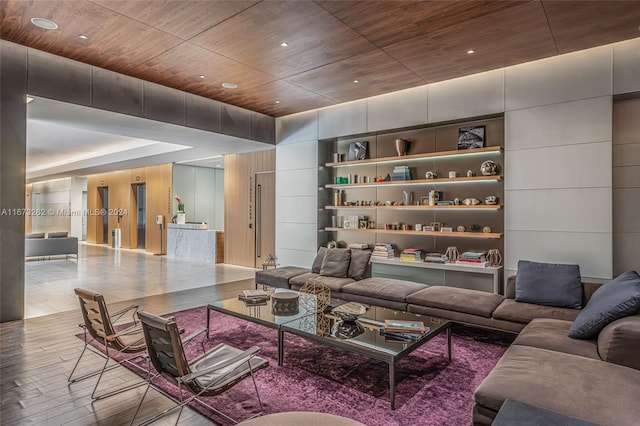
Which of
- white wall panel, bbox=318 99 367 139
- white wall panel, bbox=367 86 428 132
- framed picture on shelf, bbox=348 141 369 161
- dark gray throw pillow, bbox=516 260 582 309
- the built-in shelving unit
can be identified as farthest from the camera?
framed picture on shelf, bbox=348 141 369 161

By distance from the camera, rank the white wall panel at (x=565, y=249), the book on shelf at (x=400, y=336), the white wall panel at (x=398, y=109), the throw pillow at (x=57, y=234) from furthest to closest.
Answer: the throw pillow at (x=57, y=234), the white wall panel at (x=398, y=109), the white wall panel at (x=565, y=249), the book on shelf at (x=400, y=336)

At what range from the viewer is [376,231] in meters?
6.22

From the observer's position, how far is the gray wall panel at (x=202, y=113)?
6.17m

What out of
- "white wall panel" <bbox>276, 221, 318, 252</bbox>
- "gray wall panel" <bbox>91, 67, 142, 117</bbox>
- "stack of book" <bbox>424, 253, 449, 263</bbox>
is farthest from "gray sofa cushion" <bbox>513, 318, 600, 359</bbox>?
"gray wall panel" <bbox>91, 67, 142, 117</bbox>

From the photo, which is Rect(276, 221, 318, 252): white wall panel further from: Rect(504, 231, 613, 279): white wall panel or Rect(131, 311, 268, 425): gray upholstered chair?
Rect(131, 311, 268, 425): gray upholstered chair

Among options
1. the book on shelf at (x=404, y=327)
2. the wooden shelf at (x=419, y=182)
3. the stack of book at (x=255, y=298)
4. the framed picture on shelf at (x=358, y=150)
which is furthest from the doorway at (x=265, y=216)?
the book on shelf at (x=404, y=327)

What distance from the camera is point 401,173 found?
5996 mm

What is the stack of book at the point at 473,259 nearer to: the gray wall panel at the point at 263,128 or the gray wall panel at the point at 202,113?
the gray wall panel at the point at 263,128

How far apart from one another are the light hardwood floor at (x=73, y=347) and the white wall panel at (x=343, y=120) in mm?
3226

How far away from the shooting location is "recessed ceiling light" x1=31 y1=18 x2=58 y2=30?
3.73 m

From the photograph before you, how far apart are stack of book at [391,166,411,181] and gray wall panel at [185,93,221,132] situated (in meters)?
3.23

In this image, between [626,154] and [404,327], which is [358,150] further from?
[404,327]

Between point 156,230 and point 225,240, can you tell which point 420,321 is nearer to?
point 225,240

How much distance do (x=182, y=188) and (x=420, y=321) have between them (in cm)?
1002
